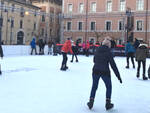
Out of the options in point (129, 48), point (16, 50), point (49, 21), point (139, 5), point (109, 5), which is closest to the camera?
point (129, 48)

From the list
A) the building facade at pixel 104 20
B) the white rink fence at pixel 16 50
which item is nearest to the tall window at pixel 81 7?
Result: the building facade at pixel 104 20

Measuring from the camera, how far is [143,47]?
7.80 metres

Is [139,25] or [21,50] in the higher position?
[139,25]

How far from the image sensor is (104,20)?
39.5 m

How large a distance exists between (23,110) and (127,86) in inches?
146

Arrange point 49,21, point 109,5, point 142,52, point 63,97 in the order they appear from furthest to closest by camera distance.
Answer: point 49,21 → point 109,5 → point 142,52 → point 63,97

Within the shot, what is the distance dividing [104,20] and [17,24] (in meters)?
16.7

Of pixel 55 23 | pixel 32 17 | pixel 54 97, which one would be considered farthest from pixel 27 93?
pixel 55 23

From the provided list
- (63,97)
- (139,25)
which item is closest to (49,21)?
(139,25)

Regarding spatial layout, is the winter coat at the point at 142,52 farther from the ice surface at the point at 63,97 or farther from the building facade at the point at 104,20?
the building facade at the point at 104,20

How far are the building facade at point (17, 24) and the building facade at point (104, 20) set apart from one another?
309 inches

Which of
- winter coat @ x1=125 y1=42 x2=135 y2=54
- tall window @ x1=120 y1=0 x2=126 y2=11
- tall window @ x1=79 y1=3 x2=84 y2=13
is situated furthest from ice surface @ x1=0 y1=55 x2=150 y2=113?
tall window @ x1=79 y1=3 x2=84 y2=13

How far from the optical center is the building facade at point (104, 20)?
36.1m

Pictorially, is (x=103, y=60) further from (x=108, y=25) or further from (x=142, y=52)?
(x=108, y=25)
